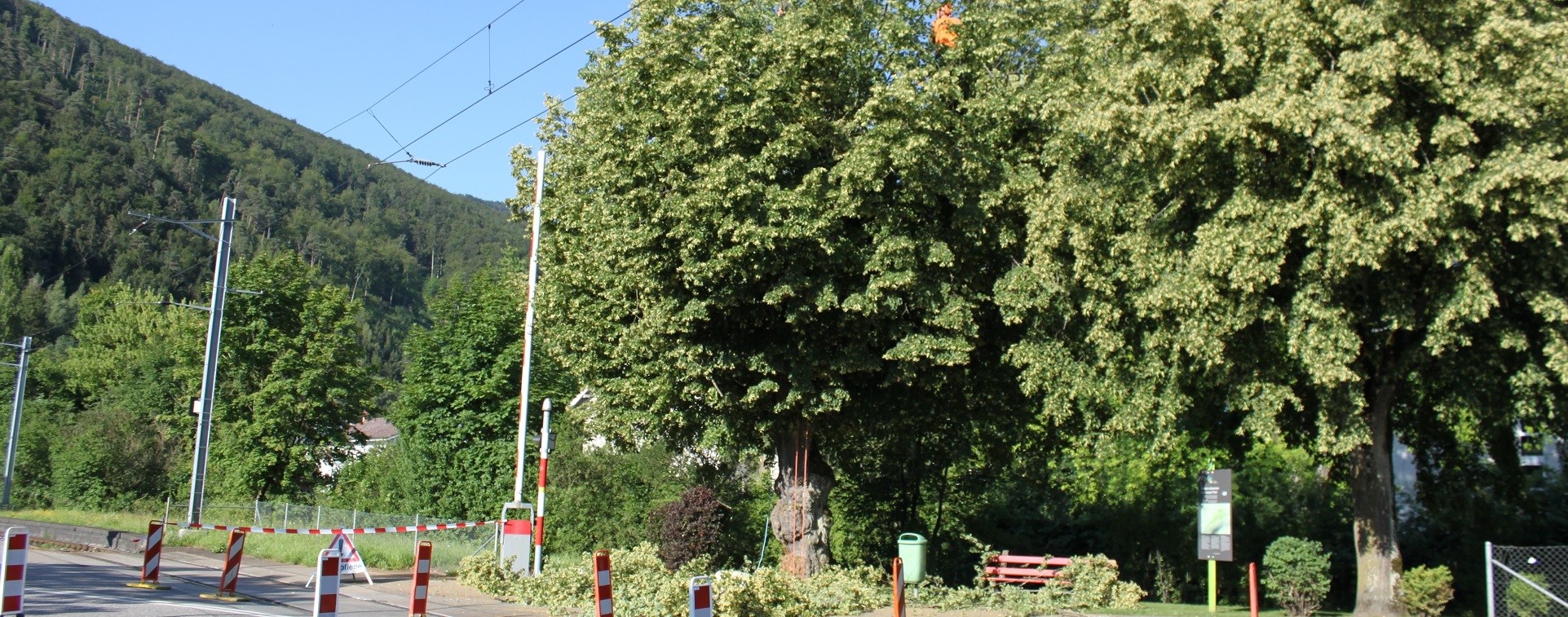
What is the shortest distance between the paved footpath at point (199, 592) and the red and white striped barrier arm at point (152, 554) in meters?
0.32

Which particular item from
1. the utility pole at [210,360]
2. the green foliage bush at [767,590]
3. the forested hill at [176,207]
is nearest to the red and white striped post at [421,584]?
the green foliage bush at [767,590]

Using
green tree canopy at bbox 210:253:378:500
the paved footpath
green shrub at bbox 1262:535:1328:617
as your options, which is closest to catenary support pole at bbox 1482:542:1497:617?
green shrub at bbox 1262:535:1328:617

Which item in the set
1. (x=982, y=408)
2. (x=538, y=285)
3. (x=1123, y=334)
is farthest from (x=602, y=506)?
(x=1123, y=334)

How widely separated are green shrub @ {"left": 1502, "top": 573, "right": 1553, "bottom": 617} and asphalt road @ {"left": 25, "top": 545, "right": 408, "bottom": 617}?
47.2ft

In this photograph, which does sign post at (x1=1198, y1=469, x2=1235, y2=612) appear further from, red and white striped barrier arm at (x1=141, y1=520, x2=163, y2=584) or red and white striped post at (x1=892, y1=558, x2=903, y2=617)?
red and white striped barrier arm at (x1=141, y1=520, x2=163, y2=584)

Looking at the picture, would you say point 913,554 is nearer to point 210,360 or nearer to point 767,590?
point 767,590

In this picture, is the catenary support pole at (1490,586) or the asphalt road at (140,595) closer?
the asphalt road at (140,595)

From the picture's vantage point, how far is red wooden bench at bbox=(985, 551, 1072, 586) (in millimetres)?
19406

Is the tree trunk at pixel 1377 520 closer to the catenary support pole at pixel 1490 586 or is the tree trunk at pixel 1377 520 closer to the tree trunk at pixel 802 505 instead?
the catenary support pole at pixel 1490 586

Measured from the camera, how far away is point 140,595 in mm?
14625

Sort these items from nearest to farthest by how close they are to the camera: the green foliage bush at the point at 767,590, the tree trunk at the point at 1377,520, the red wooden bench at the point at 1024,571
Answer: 1. the green foliage bush at the point at 767,590
2. the tree trunk at the point at 1377,520
3. the red wooden bench at the point at 1024,571

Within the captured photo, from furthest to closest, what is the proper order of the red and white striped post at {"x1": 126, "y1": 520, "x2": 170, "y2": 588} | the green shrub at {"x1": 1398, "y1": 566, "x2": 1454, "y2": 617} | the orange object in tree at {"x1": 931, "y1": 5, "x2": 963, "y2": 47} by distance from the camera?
the orange object in tree at {"x1": 931, "y1": 5, "x2": 963, "y2": 47}, the red and white striped post at {"x1": 126, "y1": 520, "x2": 170, "y2": 588}, the green shrub at {"x1": 1398, "y1": 566, "x2": 1454, "y2": 617}

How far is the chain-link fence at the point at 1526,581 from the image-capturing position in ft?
46.7

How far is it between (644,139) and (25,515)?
30559 millimetres
